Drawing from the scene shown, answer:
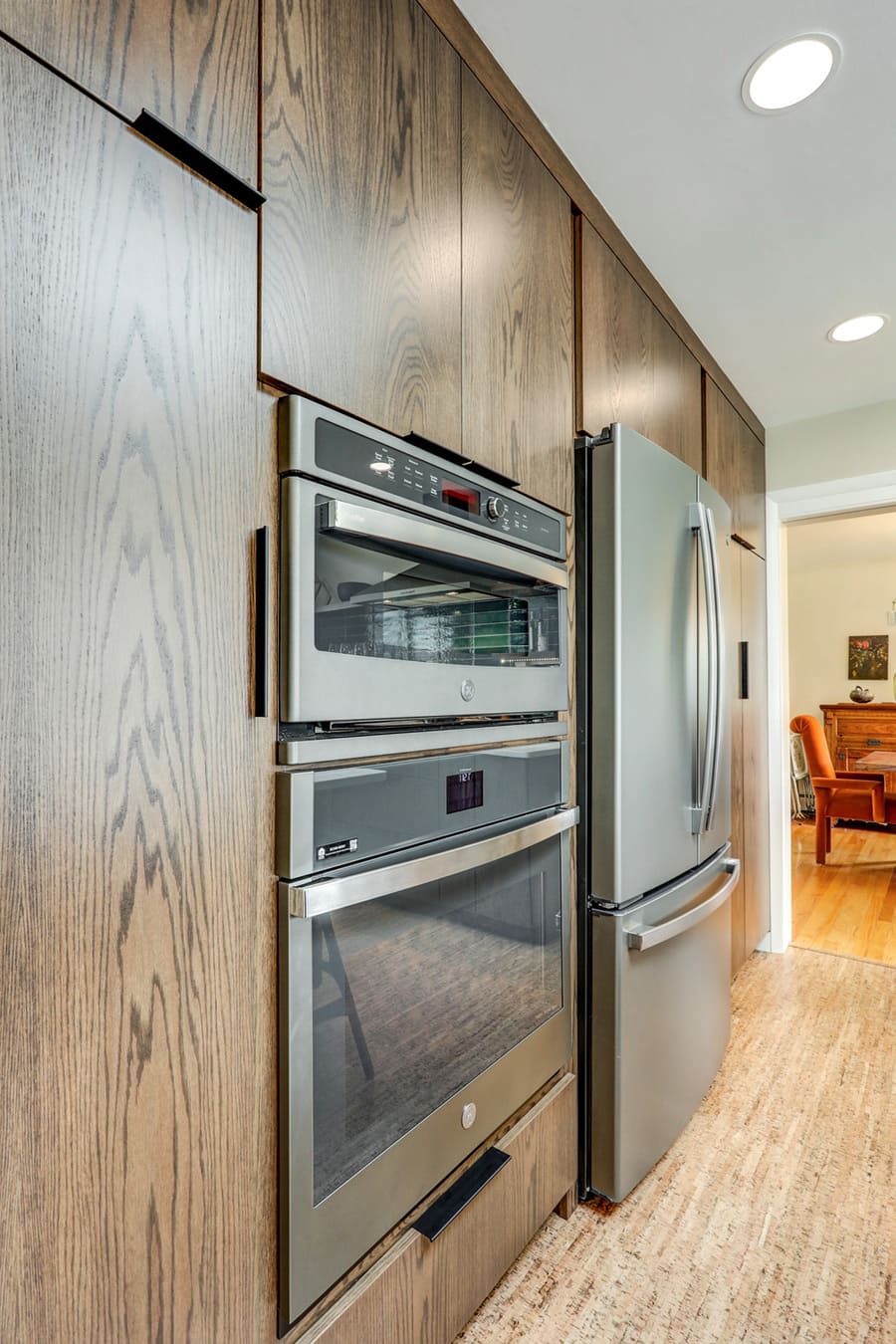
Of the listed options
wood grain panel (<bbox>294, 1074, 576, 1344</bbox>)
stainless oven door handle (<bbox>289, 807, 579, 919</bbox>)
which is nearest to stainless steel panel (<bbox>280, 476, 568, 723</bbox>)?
stainless oven door handle (<bbox>289, 807, 579, 919</bbox>)

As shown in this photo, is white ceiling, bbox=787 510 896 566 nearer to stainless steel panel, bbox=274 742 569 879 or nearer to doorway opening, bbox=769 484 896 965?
doorway opening, bbox=769 484 896 965

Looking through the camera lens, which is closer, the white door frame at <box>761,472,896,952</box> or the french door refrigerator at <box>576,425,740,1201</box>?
the french door refrigerator at <box>576,425,740,1201</box>

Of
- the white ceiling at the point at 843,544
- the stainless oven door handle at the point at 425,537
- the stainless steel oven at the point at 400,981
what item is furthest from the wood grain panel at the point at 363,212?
the white ceiling at the point at 843,544

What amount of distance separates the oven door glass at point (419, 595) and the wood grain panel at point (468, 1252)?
36.1 inches

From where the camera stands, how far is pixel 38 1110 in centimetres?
69

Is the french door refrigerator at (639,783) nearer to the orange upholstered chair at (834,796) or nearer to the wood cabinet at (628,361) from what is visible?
the wood cabinet at (628,361)

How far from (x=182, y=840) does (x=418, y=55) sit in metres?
1.29

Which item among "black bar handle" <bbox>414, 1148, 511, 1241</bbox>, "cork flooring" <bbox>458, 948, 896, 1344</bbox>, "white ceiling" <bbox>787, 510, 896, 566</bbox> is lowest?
"cork flooring" <bbox>458, 948, 896, 1344</bbox>

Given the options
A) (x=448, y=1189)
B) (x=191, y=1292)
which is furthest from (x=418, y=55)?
(x=448, y=1189)

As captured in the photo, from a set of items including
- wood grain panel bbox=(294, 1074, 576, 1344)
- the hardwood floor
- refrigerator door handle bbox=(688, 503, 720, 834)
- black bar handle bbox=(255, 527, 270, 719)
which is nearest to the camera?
black bar handle bbox=(255, 527, 270, 719)

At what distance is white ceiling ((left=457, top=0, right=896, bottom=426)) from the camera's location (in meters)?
1.29

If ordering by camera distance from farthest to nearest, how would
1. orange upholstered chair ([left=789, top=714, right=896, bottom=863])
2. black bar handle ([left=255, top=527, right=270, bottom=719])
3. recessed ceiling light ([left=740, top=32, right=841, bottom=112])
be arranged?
orange upholstered chair ([left=789, top=714, right=896, bottom=863]) → recessed ceiling light ([left=740, top=32, right=841, bottom=112]) → black bar handle ([left=255, top=527, right=270, bottom=719])

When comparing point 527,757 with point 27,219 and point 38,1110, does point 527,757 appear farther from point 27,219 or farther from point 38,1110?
point 27,219

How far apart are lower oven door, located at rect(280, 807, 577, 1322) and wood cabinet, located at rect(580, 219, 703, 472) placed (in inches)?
41.1
